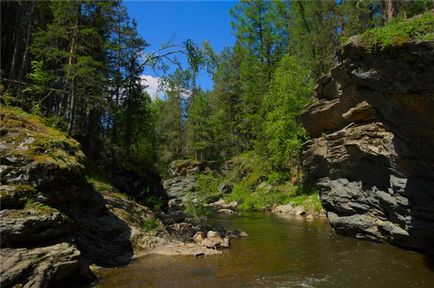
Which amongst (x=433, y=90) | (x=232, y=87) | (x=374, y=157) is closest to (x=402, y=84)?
(x=433, y=90)

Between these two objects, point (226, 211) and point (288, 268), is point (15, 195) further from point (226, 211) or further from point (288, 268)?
point (226, 211)

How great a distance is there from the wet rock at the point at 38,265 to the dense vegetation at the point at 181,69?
220 inches

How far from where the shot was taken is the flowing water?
10945 millimetres

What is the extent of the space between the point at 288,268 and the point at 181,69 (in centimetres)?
974

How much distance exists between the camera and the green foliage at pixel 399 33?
9.08 metres

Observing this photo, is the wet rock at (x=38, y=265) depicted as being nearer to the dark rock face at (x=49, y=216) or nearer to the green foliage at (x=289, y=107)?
the dark rock face at (x=49, y=216)

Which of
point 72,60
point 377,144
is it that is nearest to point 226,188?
point 72,60

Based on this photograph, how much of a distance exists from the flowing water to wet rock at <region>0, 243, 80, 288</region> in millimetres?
1297

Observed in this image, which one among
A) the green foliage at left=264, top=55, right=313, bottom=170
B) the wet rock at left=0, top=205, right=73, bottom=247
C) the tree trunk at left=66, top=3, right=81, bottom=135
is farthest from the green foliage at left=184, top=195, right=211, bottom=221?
the green foliage at left=264, top=55, right=313, bottom=170

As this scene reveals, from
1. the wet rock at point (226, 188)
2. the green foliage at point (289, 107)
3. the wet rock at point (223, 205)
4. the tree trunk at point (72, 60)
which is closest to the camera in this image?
the tree trunk at point (72, 60)

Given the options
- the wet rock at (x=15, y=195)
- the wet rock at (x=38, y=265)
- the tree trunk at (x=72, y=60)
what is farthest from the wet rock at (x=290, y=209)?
the wet rock at (x=15, y=195)

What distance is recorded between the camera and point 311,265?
12836 mm

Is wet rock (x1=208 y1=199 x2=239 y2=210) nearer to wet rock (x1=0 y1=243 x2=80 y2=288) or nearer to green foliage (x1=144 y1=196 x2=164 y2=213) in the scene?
green foliage (x1=144 y1=196 x2=164 y2=213)

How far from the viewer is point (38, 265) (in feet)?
31.6
